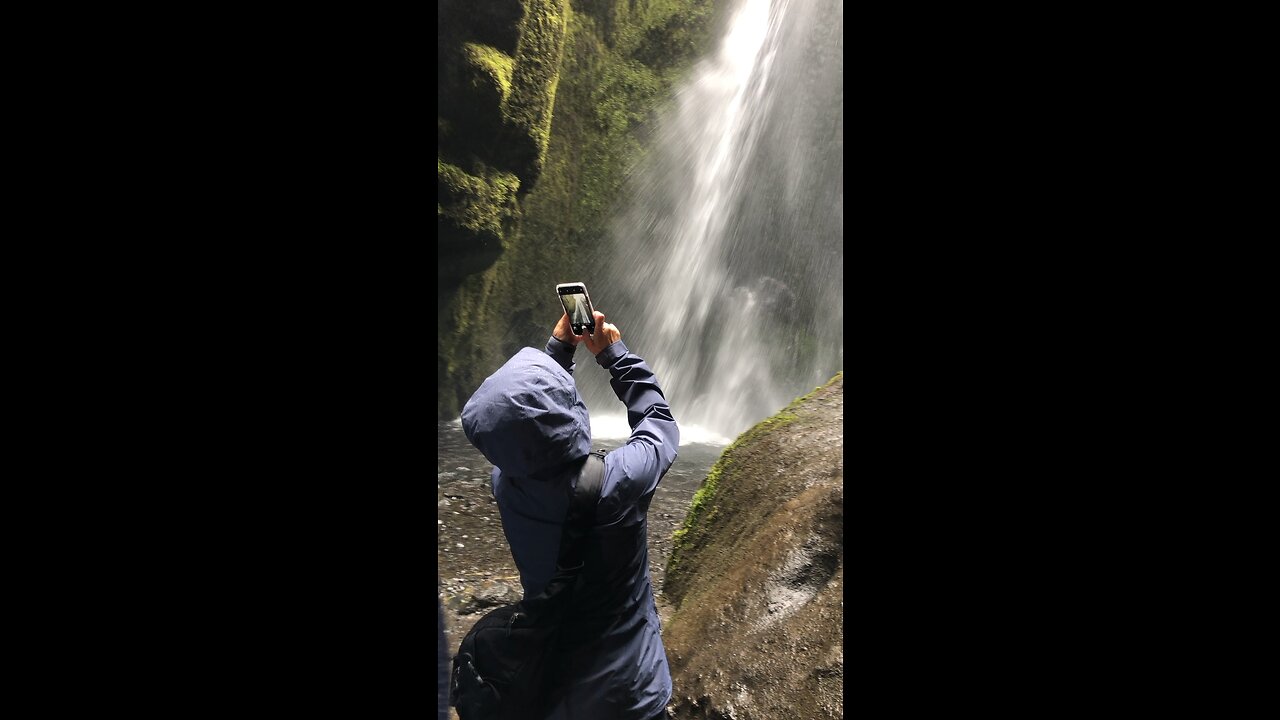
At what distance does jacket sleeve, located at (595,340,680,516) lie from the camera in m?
1.62

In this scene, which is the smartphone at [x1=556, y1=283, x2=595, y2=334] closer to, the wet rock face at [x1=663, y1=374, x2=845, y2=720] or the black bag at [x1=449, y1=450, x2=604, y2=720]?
the black bag at [x1=449, y1=450, x2=604, y2=720]

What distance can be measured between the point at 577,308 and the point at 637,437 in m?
0.39

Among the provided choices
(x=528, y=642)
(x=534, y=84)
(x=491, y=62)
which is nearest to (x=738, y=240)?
(x=534, y=84)

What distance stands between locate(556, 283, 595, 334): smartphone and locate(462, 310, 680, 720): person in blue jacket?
8.0 inches

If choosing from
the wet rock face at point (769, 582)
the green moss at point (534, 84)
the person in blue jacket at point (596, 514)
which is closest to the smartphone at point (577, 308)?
the person in blue jacket at point (596, 514)

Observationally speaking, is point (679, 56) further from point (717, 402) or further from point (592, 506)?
point (592, 506)

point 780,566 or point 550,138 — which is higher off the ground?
point 550,138

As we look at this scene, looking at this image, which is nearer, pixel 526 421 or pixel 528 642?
pixel 526 421

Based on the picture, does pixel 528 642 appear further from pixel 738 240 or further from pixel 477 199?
pixel 477 199

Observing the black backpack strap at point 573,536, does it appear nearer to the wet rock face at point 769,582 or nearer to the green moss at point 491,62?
the wet rock face at point 769,582

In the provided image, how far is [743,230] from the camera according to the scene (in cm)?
372
